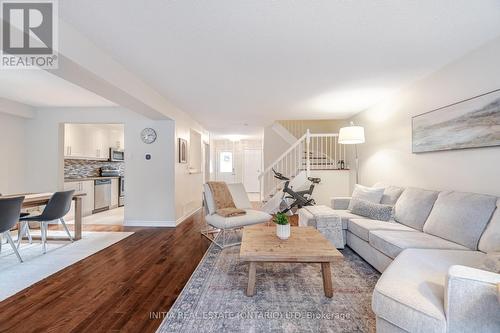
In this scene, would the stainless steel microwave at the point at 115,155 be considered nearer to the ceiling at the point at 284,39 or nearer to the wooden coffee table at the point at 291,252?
the ceiling at the point at 284,39

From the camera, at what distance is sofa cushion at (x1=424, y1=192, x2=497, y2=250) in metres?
2.10

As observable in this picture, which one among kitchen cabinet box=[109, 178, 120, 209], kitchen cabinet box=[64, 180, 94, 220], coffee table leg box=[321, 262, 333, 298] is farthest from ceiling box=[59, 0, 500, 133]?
kitchen cabinet box=[109, 178, 120, 209]

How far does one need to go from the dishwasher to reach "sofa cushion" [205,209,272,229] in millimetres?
3853

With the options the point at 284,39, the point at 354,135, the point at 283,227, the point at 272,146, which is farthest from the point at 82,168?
the point at 354,135

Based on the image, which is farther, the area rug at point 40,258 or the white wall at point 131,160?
the white wall at point 131,160

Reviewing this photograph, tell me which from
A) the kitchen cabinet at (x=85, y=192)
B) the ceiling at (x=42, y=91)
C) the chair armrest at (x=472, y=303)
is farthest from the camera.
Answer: the kitchen cabinet at (x=85, y=192)

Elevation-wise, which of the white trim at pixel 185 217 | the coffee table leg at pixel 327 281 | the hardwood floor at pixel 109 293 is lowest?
the hardwood floor at pixel 109 293

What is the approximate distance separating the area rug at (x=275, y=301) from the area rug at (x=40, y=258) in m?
1.62

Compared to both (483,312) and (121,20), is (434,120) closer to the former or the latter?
(483,312)

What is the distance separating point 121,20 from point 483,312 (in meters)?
2.95

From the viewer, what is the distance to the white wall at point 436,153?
234 cm

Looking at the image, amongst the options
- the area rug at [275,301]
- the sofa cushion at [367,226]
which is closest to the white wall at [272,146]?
the sofa cushion at [367,226]

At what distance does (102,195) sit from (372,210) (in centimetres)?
614

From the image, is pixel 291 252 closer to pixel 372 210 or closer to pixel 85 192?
pixel 372 210
